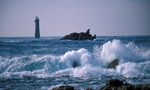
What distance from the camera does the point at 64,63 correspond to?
12.8 metres

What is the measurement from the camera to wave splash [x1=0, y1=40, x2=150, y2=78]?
10.4m

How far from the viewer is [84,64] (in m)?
12.8

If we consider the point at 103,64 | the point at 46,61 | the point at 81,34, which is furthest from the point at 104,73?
the point at 81,34

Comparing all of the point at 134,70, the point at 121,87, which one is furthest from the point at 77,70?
the point at 121,87

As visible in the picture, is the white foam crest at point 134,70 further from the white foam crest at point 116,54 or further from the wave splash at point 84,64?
the white foam crest at point 116,54

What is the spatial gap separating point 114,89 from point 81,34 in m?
60.8

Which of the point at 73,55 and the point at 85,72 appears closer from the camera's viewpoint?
the point at 85,72

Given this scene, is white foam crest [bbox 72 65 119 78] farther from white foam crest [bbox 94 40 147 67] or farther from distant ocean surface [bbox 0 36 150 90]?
white foam crest [bbox 94 40 147 67]

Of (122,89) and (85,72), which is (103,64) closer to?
(85,72)

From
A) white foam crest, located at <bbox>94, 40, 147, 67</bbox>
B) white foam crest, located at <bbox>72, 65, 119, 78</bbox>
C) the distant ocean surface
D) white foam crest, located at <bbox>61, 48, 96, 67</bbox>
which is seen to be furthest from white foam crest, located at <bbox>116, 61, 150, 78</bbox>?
white foam crest, located at <bbox>61, 48, 96, 67</bbox>

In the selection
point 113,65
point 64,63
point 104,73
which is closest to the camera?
point 104,73

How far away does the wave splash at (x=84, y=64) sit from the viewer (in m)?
10.4

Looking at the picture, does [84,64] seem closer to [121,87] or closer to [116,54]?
[116,54]

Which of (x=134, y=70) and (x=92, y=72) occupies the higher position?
(x=134, y=70)
